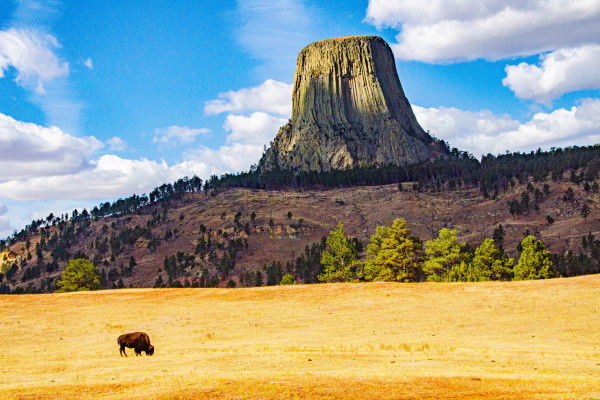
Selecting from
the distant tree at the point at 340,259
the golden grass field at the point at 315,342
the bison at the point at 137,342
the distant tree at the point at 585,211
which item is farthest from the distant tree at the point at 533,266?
the distant tree at the point at 585,211

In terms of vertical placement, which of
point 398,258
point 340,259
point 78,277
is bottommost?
point 340,259

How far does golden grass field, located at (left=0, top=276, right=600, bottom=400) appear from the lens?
693 inches

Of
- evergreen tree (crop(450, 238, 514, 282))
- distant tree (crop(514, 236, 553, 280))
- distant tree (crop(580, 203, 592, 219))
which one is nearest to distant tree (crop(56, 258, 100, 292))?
evergreen tree (crop(450, 238, 514, 282))

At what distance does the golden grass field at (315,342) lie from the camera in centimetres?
1761

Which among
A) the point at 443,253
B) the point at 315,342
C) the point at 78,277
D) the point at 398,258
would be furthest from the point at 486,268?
the point at 78,277

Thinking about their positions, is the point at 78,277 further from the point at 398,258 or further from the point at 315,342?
the point at 315,342

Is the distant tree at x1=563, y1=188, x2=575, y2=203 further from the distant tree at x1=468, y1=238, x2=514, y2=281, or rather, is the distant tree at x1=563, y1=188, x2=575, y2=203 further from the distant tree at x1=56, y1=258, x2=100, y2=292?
the distant tree at x1=56, y1=258, x2=100, y2=292

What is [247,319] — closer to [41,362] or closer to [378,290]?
[378,290]

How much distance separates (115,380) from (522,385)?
12.5 meters

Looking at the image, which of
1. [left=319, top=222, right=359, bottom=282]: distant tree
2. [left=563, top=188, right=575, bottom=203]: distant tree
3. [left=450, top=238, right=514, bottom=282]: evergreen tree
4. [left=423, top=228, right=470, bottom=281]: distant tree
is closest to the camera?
[left=450, top=238, right=514, bottom=282]: evergreen tree

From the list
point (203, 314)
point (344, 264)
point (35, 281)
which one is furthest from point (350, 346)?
point (35, 281)

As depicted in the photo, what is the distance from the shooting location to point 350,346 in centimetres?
2938

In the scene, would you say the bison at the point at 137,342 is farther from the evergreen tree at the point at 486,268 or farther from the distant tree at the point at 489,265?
the distant tree at the point at 489,265

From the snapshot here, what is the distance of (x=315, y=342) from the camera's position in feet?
103
